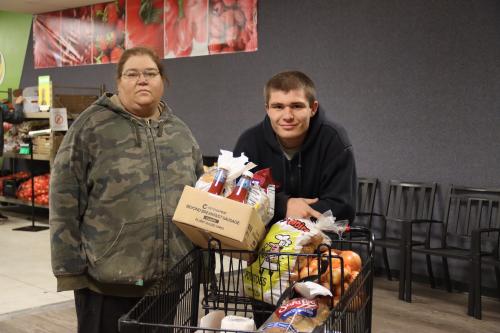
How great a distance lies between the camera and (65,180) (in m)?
2.12

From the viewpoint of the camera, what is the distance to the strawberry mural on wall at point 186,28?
7.76 m

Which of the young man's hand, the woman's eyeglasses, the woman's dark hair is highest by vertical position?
the woman's dark hair

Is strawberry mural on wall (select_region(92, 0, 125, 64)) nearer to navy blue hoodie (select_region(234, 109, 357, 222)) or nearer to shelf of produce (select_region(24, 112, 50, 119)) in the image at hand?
shelf of produce (select_region(24, 112, 50, 119))

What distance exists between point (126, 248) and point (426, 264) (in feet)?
13.2

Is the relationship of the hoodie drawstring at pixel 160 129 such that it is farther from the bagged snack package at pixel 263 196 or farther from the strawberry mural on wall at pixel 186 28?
the strawberry mural on wall at pixel 186 28

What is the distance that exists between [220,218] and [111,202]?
2.71 feet

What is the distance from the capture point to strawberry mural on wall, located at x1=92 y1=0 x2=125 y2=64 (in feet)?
29.8

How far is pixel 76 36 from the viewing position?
9.95 metres

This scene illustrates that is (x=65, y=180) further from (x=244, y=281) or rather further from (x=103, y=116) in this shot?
(x=244, y=281)

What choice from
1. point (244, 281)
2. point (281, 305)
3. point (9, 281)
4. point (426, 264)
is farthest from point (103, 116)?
point (426, 264)

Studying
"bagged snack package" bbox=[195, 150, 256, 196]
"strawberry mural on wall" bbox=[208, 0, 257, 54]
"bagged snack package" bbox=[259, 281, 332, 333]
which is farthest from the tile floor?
"bagged snack package" bbox=[259, 281, 332, 333]

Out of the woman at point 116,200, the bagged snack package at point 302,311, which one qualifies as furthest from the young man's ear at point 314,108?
the woman at point 116,200

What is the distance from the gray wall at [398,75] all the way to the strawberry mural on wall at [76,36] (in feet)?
11.3

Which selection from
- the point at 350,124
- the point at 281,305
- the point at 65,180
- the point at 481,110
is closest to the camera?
the point at 281,305
